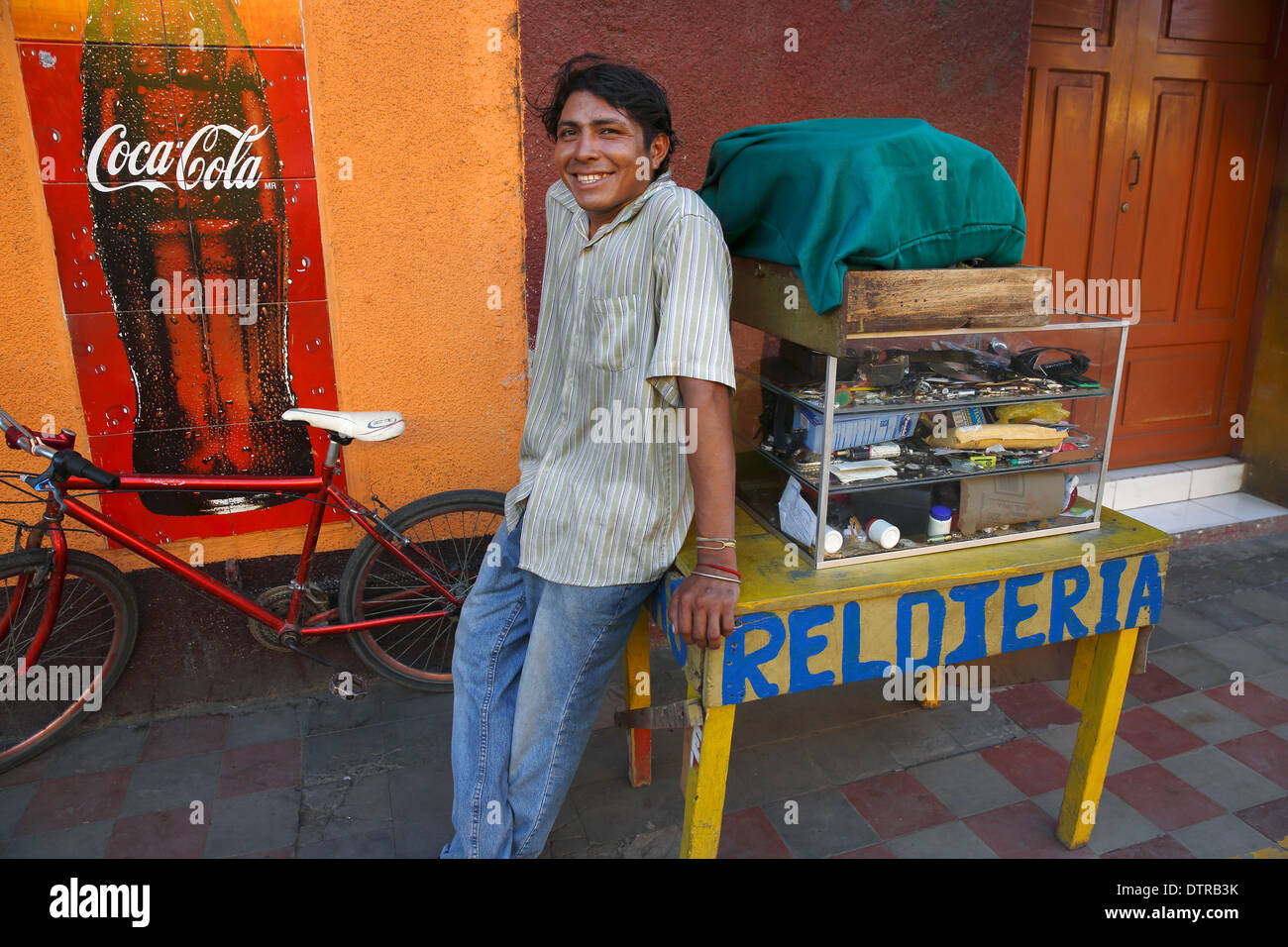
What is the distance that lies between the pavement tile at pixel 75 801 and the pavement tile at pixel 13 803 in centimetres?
2

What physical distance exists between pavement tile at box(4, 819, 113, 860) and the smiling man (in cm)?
132

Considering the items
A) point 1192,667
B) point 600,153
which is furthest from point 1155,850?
point 600,153

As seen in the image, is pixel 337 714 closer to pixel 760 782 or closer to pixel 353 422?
pixel 353 422

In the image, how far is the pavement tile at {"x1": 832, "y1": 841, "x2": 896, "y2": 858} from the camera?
9.09 feet

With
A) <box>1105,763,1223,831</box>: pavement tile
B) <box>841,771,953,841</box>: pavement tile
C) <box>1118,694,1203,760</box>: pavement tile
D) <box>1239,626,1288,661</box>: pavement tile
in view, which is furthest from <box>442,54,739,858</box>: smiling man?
<box>1239,626,1288,661</box>: pavement tile

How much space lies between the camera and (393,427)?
323 centimetres

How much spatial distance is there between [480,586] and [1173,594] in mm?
3752

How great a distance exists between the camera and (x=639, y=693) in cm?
292

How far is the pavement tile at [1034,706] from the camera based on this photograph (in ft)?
11.4

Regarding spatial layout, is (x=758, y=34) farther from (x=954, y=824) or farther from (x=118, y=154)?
(x=954, y=824)

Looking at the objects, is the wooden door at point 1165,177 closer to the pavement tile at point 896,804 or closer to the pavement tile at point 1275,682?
the pavement tile at point 1275,682

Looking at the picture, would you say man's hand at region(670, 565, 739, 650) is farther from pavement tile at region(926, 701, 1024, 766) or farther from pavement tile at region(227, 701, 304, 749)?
pavement tile at region(227, 701, 304, 749)

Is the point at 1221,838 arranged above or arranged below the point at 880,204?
below

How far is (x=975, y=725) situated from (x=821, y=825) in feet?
2.95
